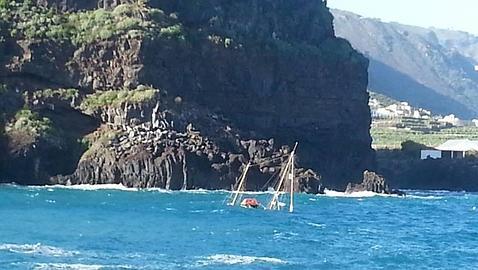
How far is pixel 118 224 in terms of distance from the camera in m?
82.1

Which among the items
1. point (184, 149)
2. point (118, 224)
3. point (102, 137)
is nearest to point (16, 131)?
point (102, 137)

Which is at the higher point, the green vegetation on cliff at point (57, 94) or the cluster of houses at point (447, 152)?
the green vegetation on cliff at point (57, 94)

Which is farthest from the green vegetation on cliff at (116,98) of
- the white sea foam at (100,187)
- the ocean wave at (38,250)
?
the ocean wave at (38,250)

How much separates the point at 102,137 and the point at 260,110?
84.4ft

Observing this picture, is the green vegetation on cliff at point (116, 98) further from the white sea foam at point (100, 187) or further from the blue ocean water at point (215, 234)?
the blue ocean water at point (215, 234)

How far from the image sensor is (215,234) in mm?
77562

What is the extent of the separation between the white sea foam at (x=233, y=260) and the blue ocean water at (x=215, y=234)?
0.19 ft

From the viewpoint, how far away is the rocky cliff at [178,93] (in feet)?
446

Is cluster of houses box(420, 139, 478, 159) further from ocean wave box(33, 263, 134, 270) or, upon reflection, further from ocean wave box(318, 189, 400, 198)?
ocean wave box(33, 263, 134, 270)

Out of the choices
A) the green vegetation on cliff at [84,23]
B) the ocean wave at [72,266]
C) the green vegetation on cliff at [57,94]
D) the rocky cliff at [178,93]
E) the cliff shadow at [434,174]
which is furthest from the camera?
the cliff shadow at [434,174]

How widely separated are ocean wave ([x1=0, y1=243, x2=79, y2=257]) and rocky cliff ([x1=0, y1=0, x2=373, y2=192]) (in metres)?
66.7

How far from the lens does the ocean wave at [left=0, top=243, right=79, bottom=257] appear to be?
6269 cm

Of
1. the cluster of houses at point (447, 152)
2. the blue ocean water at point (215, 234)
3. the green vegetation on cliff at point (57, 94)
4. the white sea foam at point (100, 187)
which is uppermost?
the green vegetation on cliff at point (57, 94)

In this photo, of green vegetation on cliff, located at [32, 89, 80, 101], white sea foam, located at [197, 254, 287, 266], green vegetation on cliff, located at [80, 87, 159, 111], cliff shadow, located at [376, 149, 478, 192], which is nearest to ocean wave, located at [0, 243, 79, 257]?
white sea foam, located at [197, 254, 287, 266]
